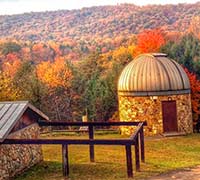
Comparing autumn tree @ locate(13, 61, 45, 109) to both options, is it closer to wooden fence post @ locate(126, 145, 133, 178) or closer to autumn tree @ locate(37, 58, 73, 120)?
autumn tree @ locate(37, 58, 73, 120)

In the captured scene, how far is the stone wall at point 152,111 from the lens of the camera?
98.6 ft

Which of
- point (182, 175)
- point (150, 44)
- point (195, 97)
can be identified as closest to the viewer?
point (182, 175)

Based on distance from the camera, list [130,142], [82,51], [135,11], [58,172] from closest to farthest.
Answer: [130,142]
[58,172]
[82,51]
[135,11]

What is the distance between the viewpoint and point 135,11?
401 feet

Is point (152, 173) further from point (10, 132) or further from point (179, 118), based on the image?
point (179, 118)

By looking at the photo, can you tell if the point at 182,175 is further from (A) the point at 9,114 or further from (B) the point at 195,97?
(B) the point at 195,97

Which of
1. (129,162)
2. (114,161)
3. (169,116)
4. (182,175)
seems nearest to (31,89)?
(169,116)

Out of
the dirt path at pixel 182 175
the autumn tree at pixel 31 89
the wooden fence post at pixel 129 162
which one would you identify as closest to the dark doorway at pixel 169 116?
the dirt path at pixel 182 175

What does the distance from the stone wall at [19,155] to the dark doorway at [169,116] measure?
11.8m

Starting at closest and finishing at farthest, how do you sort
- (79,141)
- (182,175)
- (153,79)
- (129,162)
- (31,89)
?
1. (79,141)
2. (129,162)
3. (182,175)
4. (153,79)
5. (31,89)

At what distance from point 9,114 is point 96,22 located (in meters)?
123

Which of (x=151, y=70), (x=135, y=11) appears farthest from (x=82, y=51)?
(x=151, y=70)

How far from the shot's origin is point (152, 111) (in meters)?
30.0

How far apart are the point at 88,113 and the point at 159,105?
52.3ft
